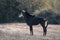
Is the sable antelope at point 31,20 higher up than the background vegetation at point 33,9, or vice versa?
the sable antelope at point 31,20

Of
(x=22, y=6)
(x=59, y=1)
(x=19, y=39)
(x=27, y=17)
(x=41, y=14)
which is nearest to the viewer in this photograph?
(x=19, y=39)

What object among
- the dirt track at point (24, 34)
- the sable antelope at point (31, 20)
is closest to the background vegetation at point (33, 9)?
the dirt track at point (24, 34)

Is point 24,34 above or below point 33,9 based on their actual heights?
above

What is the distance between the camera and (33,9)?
27.5 m

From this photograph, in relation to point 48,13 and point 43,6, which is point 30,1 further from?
point 48,13

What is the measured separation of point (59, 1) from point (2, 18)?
8.57m

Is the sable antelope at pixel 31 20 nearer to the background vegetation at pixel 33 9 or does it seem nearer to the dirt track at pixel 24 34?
→ the dirt track at pixel 24 34

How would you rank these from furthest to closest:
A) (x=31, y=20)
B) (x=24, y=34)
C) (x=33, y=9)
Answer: (x=33, y=9) → (x=31, y=20) → (x=24, y=34)

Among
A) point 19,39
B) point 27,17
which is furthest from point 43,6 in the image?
point 19,39

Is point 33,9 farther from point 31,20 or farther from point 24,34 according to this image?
point 24,34

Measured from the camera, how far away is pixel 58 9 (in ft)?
77.4

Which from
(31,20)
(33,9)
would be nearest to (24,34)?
(31,20)

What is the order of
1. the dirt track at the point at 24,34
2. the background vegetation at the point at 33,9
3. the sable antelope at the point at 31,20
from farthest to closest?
1. the background vegetation at the point at 33,9
2. the sable antelope at the point at 31,20
3. the dirt track at the point at 24,34

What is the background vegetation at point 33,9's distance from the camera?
23234 millimetres
